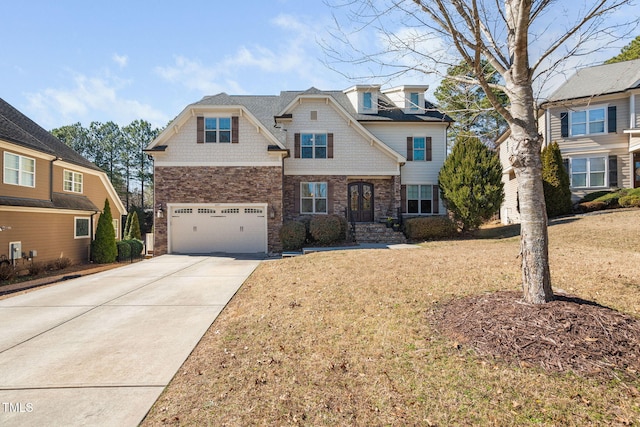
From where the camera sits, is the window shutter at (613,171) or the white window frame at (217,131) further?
the window shutter at (613,171)

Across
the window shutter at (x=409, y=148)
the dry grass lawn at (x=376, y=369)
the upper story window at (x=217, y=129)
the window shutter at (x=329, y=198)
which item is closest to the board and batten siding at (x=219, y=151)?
the upper story window at (x=217, y=129)

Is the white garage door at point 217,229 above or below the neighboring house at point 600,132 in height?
below

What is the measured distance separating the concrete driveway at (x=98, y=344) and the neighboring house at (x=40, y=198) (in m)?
7.66

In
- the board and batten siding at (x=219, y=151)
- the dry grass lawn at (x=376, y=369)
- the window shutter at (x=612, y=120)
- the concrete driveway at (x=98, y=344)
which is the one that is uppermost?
the window shutter at (x=612, y=120)

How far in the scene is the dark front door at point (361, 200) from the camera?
709 inches

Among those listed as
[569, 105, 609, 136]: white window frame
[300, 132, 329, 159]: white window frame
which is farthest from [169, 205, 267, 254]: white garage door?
[569, 105, 609, 136]: white window frame

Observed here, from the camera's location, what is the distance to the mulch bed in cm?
343

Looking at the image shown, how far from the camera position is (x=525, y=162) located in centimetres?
450

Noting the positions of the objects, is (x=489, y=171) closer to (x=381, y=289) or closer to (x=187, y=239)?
(x=381, y=289)

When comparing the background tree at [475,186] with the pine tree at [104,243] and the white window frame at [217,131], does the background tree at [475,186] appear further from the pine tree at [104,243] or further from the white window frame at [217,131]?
the pine tree at [104,243]

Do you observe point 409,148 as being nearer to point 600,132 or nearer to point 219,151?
point 600,132

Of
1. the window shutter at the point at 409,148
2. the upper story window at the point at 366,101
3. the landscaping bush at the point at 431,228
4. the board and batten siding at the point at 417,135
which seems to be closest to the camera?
the landscaping bush at the point at 431,228

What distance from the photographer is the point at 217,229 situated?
15.5m

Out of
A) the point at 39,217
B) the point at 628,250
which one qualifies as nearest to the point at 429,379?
the point at 628,250
